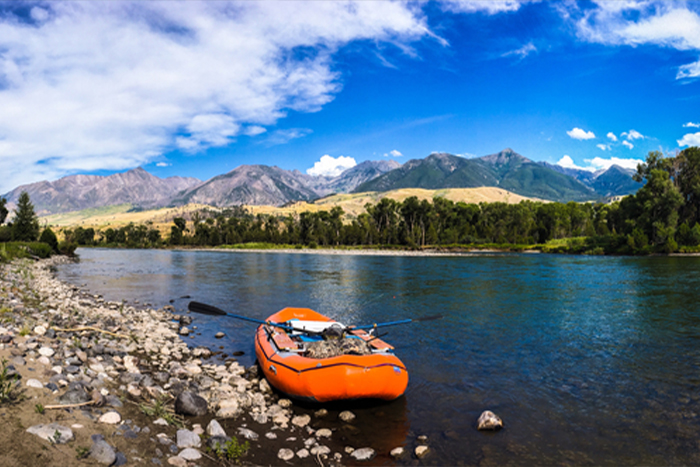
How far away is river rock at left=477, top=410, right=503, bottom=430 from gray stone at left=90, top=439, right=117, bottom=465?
734 centimetres

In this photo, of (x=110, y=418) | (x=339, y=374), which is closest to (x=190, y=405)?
(x=110, y=418)

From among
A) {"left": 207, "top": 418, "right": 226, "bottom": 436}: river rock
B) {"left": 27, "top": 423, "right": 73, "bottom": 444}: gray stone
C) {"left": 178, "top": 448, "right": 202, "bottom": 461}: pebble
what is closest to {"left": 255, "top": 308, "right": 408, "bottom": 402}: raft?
{"left": 207, "top": 418, "right": 226, "bottom": 436}: river rock

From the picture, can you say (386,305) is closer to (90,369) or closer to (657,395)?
(657,395)

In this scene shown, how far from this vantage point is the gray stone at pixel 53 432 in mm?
5469

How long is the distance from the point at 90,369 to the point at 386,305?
18376mm

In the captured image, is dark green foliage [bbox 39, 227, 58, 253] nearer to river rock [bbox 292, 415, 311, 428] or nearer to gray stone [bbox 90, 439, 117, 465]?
river rock [bbox 292, 415, 311, 428]

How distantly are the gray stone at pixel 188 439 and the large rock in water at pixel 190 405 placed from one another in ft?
3.70

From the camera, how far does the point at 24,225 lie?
71062 mm

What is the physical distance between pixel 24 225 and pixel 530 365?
87.7 m

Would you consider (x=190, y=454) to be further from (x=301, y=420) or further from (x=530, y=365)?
(x=530, y=365)

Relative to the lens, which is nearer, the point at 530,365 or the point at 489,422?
the point at 489,422

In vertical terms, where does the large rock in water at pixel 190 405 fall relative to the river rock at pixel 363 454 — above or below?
above

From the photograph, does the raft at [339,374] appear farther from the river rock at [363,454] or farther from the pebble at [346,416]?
the river rock at [363,454]

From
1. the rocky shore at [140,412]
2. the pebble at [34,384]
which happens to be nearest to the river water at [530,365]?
the rocky shore at [140,412]
